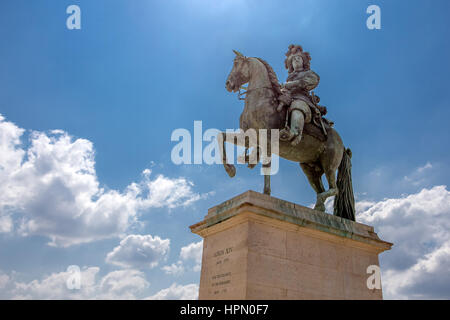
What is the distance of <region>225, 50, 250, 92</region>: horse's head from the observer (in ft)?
35.2

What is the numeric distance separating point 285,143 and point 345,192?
225cm

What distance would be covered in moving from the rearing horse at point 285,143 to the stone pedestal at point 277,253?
1.23 metres

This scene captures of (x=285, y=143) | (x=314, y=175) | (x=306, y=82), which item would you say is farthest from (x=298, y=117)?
(x=314, y=175)

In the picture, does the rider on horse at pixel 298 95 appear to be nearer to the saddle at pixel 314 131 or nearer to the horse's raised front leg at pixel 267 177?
the saddle at pixel 314 131

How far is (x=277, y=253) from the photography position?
7.39m

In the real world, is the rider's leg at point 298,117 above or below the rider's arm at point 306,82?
below

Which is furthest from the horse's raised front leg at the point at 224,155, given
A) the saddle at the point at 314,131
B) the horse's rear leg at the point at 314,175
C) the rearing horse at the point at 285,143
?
the horse's rear leg at the point at 314,175

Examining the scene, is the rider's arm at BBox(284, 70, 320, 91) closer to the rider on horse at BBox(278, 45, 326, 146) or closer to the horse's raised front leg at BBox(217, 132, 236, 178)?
the rider on horse at BBox(278, 45, 326, 146)

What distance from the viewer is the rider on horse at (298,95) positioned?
937 cm

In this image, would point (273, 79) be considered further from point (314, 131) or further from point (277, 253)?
point (277, 253)

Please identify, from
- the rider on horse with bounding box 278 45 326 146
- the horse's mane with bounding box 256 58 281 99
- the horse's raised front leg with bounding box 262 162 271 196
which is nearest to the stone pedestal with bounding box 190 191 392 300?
the horse's raised front leg with bounding box 262 162 271 196

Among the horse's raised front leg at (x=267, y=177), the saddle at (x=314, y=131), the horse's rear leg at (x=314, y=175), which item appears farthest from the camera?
the horse's rear leg at (x=314, y=175)

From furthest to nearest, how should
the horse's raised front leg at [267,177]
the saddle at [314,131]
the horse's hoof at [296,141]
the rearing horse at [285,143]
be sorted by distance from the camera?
the saddle at [314,131] → the rearing horse at [285,143] → the horse's hoof at [296,141] → the horse's raised front leg at [267,177]
